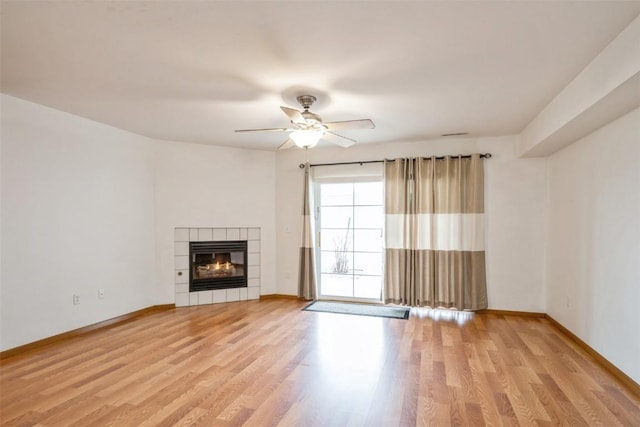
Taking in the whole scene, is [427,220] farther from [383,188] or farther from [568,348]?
[568,348]

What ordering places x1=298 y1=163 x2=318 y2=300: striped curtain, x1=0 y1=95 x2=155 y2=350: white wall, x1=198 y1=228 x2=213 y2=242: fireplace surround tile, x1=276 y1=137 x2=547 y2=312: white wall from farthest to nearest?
x1=298 y1=163 x2=318 y2=300: striped curtain → x1=198 y1=228 x2=213 y2=242: fireplace surround tile → x1=276 y1=137 x2=547 y2=312: white wall → x1=0 y1=95 x2=155 y2=350: white wall

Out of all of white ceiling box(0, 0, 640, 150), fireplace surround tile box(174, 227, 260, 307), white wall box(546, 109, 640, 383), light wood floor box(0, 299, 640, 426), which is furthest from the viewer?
fireplace surround tile box(174, 227, 260, 307)

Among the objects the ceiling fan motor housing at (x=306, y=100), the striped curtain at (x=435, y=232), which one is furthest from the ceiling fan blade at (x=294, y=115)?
the striped curtain at (x=435, y=232)

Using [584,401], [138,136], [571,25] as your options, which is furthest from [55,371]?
[571,25]

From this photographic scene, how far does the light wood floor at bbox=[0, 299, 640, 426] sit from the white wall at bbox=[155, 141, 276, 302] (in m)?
1.40

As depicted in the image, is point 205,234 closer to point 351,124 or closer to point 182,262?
point 182,262

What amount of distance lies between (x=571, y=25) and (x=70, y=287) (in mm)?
4913

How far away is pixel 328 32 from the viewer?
206 cm

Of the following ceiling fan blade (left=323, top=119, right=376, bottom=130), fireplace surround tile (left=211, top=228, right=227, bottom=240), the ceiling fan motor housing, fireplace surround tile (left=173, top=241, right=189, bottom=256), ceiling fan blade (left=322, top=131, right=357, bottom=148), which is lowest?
fireplace surround tile (left=173, top=241, right=189, bottom=256)

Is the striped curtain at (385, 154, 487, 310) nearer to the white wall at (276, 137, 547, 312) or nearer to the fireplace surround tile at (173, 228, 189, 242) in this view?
the white wall at (276, 137, 547, 312)

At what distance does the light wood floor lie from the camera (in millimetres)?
2279

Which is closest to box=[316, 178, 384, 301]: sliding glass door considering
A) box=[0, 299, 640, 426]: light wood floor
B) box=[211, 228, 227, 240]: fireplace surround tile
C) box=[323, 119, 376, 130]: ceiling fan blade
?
box=[0, 299, 640, 426]: light wood floor

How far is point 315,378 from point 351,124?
2189 millimetres

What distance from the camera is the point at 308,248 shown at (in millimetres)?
5375
